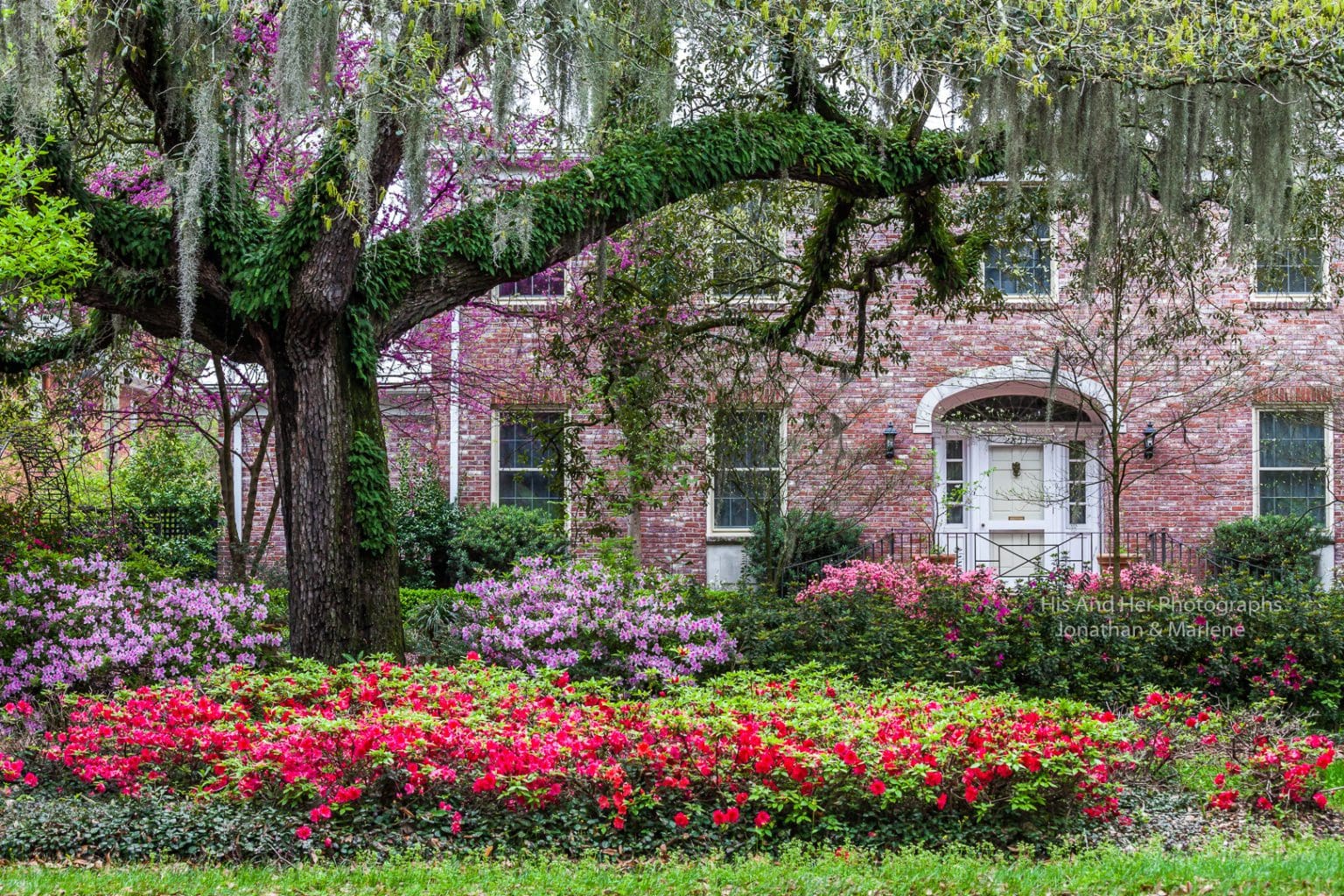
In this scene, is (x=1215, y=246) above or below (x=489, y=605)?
above

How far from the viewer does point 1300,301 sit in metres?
14.2

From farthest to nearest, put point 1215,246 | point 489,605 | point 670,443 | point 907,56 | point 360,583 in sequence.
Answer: point 1215,246, point 670,443, point 489,605, point 907,56, point 360,583


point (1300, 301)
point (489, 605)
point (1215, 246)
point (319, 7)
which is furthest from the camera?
point (1300, 301)

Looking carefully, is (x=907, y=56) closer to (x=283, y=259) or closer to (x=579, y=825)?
(x=283, y=259)

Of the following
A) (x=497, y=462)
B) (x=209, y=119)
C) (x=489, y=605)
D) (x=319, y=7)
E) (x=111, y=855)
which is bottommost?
(x=111, y=855)

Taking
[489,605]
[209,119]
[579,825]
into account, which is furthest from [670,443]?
[579,825]

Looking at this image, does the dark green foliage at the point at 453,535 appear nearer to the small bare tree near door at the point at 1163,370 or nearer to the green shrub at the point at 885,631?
the green shrub at the point at 885,631

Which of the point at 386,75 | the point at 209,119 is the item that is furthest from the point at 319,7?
the point at 209,119

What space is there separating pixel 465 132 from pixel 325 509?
224 centimetres

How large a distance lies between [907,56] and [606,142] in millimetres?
2023

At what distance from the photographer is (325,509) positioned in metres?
6.70

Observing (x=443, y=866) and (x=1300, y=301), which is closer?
(x=443, y=866)

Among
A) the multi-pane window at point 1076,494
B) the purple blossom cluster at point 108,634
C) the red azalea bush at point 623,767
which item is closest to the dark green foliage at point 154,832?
the red azalea bush at point 623,767

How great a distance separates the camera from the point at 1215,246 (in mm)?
13250
